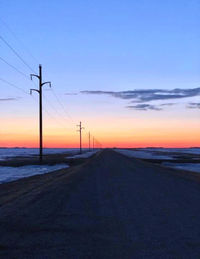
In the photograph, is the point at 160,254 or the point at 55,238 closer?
the point at 160,254

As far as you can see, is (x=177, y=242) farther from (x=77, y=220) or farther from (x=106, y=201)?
(x=106, y=201)

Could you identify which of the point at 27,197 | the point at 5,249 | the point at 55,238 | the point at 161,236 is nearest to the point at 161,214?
the point at 161,236

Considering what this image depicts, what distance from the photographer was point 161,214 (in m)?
10.8

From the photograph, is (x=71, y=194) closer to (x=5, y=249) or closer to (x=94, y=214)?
(x=94, y=214)

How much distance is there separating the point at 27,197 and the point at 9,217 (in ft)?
14.7

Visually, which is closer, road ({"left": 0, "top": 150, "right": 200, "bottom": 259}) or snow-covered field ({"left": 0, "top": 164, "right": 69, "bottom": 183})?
road ({"left": 0, "top": 150, "right": 200, "bottom": 259})

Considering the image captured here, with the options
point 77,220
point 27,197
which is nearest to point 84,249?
point 77,220

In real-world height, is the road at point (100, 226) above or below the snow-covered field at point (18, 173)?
below

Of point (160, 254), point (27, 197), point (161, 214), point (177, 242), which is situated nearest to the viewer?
point (160, 254)

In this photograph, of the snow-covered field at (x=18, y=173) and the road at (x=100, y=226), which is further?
the snow-covered field at (x=18, y=173)

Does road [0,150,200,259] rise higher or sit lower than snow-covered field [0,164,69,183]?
lower

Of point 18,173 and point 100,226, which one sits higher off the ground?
point 18,173

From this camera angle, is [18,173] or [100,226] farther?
[18,173]

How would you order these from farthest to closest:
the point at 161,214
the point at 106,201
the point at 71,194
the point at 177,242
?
the point at 71,194 < the point at 106,201 < the point at 161,214 < the point at 177,242
